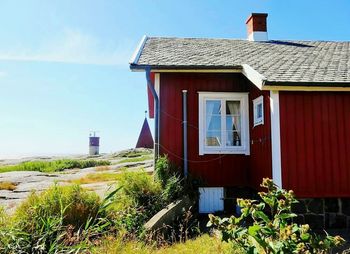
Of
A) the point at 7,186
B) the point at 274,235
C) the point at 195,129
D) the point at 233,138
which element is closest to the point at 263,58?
the point at 233,138

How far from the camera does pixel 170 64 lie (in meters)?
8.32

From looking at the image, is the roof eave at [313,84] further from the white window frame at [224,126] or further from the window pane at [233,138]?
the window pane at [233,138]

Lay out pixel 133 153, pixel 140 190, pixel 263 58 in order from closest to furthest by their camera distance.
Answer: pixel 140 190 → pixel 263 58 → pixel 133 153

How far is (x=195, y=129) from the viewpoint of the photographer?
8820 mm

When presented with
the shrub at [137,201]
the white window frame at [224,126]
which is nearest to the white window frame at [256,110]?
the white window frame at [224,126]

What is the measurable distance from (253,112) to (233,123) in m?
0.66

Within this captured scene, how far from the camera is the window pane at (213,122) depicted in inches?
349

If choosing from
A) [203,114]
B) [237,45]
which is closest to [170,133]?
[203,114]

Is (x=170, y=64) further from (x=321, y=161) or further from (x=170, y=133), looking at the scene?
(x=321, y=161)

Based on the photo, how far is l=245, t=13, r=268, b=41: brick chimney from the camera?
40.8 ft

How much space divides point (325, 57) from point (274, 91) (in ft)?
11.0

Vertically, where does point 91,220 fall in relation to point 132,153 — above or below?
below

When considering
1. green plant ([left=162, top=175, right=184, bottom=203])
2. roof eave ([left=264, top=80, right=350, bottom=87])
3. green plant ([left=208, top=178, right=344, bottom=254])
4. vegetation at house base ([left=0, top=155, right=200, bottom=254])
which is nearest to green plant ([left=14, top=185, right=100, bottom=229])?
vegetation at house base ([left=0, top=155, right=200, bottom=254])

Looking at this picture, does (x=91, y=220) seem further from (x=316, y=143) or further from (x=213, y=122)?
(x=316, y=143)
